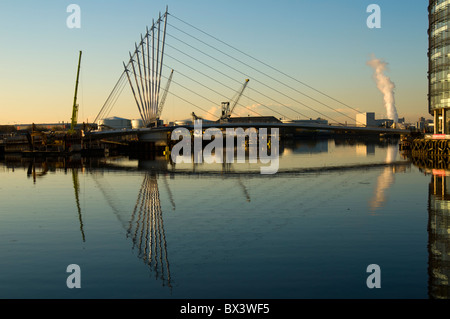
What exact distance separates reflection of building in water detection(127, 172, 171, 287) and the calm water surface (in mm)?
73

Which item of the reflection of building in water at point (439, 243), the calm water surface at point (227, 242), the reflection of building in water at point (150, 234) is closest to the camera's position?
→ the reflection of building in water at point (439, 243)

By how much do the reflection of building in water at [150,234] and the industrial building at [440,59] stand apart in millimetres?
67114

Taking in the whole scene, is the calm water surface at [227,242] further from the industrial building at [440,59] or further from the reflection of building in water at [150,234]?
the industrial building at [440,59]

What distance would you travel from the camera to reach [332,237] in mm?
24844

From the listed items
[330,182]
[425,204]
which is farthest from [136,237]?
[330,182]

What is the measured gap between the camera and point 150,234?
2634cm

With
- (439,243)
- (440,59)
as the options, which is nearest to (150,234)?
(439,243)

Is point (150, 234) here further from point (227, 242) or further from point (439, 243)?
point (439, 243)

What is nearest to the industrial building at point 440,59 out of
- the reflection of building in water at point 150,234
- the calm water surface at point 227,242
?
the calm water surface at point 227,242

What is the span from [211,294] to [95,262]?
636 cm

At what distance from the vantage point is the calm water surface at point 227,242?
17312mm

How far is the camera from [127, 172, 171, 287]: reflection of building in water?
2000 centimetres

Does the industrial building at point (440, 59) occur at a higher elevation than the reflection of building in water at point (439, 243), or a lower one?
higher

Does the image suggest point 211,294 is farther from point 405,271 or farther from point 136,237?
point 136,237
